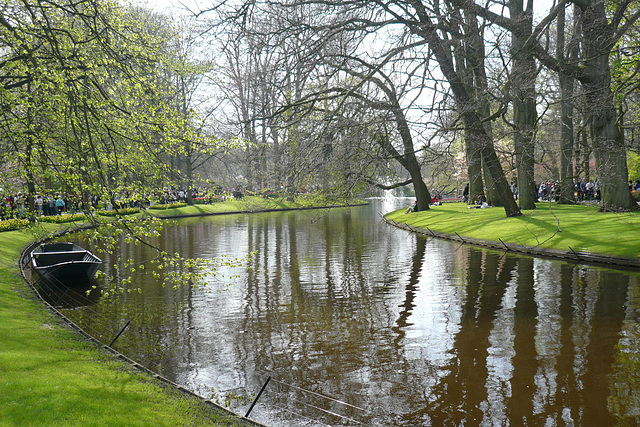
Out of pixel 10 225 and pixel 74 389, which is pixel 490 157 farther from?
pixel 10 225

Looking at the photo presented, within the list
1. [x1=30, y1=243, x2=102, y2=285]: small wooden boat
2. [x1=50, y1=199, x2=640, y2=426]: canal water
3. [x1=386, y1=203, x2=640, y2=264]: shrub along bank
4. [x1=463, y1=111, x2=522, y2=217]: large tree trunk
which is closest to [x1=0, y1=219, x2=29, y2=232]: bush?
[x1=30, y1=243, x2=102, y2=285]: small wooden boat

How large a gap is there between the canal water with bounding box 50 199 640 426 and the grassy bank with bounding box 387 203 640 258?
5.60 feet

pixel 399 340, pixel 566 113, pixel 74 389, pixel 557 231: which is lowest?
pixel 399 340

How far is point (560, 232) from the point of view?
21.1 meters

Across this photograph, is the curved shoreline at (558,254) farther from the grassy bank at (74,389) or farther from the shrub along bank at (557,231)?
the grassy bank at (74,389)

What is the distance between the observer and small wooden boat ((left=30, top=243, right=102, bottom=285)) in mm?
15984

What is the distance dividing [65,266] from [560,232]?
18.4 metres

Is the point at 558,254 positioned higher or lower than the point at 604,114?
lower

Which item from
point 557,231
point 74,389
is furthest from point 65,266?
point 557,231

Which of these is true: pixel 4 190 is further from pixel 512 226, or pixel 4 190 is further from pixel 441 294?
pixel 512 226

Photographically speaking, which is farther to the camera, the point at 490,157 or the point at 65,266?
the point at 490,157

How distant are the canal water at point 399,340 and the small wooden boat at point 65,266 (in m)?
1.41

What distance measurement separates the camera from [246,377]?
8562mm

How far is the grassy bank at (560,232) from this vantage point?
17.9 meters
